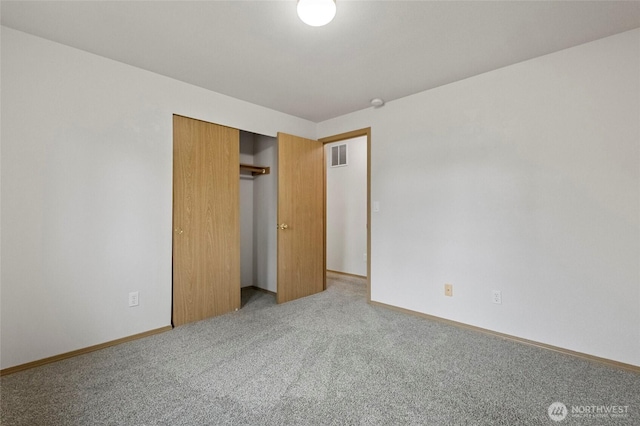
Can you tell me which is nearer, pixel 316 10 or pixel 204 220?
pixel 316 10

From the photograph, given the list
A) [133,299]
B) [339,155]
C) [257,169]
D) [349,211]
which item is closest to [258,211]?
[257,169]

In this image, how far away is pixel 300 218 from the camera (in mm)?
3711

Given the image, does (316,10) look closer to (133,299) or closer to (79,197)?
(79,197)

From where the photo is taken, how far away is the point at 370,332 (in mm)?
2619

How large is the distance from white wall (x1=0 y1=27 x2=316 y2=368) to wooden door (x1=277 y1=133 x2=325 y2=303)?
4.10 ft

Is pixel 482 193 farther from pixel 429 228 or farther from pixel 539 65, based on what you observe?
pixel 539 65

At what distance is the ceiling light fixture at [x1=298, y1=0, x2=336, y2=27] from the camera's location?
1.58 m

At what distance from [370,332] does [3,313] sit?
2.72 m

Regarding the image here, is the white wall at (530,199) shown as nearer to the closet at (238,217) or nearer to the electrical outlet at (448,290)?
the electrical outlet at (448,290)

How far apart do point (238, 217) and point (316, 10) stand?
7.34 feet

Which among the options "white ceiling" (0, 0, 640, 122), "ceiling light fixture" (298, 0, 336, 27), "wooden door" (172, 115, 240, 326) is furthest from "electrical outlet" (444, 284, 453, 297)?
"ceiling light fixture" (298, 0, 336, 27)

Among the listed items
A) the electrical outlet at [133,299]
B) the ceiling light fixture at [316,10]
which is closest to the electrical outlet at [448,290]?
the ceiling light fixture at [316,10]

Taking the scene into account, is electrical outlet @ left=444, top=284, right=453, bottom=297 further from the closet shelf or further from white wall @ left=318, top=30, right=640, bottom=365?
the closet shelf

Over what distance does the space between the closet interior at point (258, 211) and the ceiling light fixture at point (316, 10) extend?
7.04 ft
